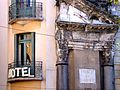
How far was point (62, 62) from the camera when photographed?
63.8 feet

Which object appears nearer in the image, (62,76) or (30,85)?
(30,85)

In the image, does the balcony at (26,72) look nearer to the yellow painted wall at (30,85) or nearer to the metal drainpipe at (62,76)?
the yellow painted wall at (30,85)

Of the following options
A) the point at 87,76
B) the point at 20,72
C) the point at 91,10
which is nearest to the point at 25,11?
the point at 20,72

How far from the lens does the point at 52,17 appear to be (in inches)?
785

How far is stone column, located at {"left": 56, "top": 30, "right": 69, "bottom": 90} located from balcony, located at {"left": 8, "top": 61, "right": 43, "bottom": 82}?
99cm

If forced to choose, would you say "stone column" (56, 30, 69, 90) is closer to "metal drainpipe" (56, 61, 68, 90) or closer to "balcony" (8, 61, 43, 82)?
"metal drainpipe" (56, 61, 68, 90)

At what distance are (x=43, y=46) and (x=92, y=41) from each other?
9.06ft

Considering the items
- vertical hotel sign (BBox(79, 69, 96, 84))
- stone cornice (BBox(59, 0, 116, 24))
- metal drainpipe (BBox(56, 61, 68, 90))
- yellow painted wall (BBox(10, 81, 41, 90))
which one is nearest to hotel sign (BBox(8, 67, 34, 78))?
yellow painted wall (BBox(10, 81, 41, 90))

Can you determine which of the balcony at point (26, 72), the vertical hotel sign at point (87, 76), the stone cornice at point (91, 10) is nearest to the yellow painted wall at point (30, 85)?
the balcony at point (26, 72)

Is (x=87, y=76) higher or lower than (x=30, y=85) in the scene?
higher

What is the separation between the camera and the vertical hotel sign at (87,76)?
19812 mm

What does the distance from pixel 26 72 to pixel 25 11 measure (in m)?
3.26

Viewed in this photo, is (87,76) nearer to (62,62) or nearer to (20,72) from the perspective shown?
(62,62)

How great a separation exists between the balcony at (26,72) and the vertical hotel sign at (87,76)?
220 centimetres
